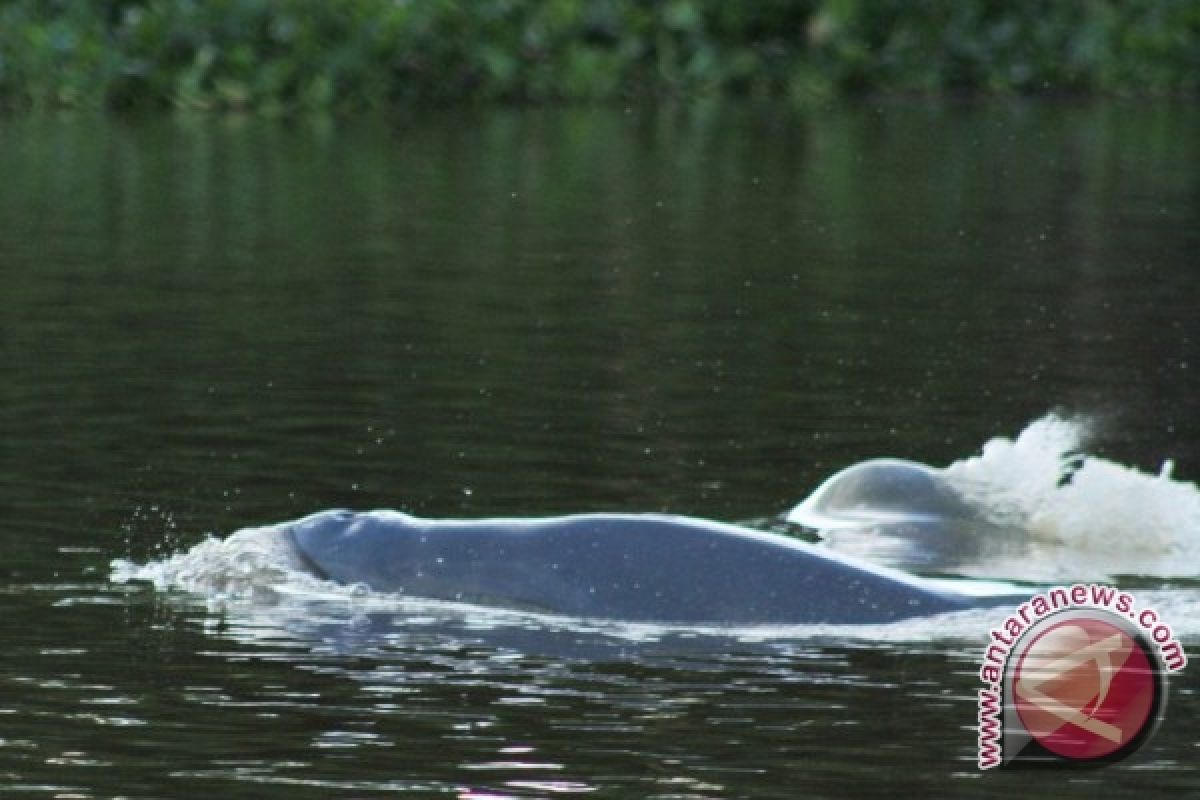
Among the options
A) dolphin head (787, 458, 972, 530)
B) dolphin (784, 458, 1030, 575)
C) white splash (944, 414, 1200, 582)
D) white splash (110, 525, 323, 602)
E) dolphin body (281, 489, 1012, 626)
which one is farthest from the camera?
dolphin head (787, 458, 972, 530)

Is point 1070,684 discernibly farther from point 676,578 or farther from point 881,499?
point 881,499

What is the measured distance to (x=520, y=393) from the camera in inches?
664

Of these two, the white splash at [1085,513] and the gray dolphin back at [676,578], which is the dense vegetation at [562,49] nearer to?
the white splash at [1085,513]

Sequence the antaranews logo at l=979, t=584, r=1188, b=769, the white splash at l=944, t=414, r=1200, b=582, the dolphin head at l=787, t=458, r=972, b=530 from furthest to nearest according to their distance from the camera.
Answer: the dolphin head at l=787, t=458, r=972, b=530
the white splash at l=944, t=414, r=1200, b=582
the antaranews logo at l=979, t=584, r=1188, b=769

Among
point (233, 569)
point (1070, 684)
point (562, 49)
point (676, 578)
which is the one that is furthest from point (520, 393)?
point (562, 49)

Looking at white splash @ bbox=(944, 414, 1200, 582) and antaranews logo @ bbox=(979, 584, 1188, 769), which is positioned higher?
white splash @ bbox=(944, 414, 1200, 582)

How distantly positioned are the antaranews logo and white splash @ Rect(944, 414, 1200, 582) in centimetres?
139

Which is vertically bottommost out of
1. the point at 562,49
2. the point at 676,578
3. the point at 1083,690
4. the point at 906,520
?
the point at 1083,690

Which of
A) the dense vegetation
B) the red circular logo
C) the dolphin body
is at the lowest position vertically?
the red circular logo

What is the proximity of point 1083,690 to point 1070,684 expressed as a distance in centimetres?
4

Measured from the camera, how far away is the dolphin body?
35.5 ft

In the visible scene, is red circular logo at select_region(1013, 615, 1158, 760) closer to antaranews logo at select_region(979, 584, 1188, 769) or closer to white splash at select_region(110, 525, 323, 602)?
antaranews logo at select_region(979, 584, 1188, 769)

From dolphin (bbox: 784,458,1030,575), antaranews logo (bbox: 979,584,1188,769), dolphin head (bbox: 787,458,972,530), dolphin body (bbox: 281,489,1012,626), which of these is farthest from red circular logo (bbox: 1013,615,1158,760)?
dolphin head (bbox: 787,458,972,530)

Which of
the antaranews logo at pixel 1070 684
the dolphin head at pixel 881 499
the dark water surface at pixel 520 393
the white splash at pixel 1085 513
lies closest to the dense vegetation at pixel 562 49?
the dark water surface at pixel 520 393
